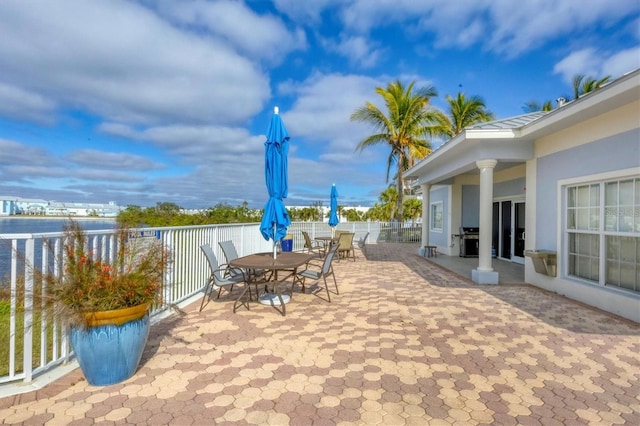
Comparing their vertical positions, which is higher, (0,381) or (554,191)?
(554,191)

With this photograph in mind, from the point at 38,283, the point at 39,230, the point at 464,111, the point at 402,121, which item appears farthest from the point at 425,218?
the point at 38,283

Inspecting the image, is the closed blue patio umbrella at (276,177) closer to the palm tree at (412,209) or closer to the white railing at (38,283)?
the white railing at (38,283)

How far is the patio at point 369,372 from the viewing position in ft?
7.84

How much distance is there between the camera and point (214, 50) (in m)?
8.70

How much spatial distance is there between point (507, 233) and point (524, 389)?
9.40 meters

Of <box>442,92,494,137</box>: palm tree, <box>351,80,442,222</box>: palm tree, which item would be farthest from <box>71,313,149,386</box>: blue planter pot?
<box>442,92,494,137</box>: palm tree

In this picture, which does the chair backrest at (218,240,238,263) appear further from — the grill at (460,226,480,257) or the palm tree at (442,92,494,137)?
the palm tree at (442,92,494,137)

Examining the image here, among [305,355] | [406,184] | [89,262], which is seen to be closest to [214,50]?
[89,262]

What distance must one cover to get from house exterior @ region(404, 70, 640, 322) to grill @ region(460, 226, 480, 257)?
3964 mm

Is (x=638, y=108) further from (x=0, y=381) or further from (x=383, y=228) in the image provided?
(x=383, y=228)

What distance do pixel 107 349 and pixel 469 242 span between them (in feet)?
40.1

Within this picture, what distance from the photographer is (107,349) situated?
2674 millimetres

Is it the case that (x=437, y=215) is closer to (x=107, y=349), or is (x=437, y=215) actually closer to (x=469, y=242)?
(x=469, y=242)

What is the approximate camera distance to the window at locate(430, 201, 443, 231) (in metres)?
14.2
